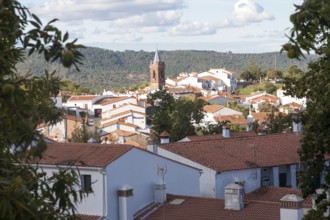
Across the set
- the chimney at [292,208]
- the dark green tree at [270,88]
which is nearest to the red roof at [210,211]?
the chimney at [292,208]

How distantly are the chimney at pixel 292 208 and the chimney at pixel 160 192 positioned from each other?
5.14 metres

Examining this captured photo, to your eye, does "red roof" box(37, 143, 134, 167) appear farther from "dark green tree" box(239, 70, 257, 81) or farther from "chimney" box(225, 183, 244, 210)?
"dark green tree" box(239, 70, 257, 81)

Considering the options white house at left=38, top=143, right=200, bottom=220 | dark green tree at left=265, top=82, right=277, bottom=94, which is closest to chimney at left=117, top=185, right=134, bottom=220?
white house at left=38, top=143, right=200, bottom=220

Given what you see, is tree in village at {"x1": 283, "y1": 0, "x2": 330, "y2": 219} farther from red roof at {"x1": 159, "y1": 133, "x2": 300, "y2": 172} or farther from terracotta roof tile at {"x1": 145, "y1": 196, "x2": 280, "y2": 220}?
red roof at {"x1": 159, "y1": 133, "x2": 300, "y2": 172}

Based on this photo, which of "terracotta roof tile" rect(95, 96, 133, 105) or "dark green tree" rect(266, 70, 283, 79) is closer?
"terracotta roof tile" rect(95, 96, 133, 105)

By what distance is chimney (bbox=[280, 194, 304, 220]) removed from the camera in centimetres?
2048

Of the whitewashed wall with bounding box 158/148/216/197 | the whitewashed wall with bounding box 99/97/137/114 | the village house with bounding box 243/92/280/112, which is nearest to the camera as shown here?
the whitewashed wall with bounding box 158/148/216/197

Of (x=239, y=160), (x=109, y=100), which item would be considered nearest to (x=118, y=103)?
(x=109, y=100)

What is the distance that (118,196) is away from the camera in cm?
2317

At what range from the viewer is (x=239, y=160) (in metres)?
33.7

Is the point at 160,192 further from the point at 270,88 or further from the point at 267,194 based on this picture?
the point at 270,88

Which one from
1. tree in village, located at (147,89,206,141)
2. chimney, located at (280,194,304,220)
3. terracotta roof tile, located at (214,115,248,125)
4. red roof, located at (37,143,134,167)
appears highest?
red roof, located at (37,143,134,167)

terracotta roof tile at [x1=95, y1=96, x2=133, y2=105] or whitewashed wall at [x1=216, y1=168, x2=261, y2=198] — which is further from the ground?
whitewashed wall at [x1=216, y1=168, x2=261, y2=198]

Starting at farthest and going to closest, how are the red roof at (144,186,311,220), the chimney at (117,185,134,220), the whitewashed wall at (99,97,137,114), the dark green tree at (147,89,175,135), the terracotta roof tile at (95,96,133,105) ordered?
the terracotta roof tile at (95,96,133,105) → the whitewashed wall at (99,97,137,114) → the dark green tree at (147,89,175,135) → the chimney at (117,185,134,220) → the red roof at (144,186,311,220)
